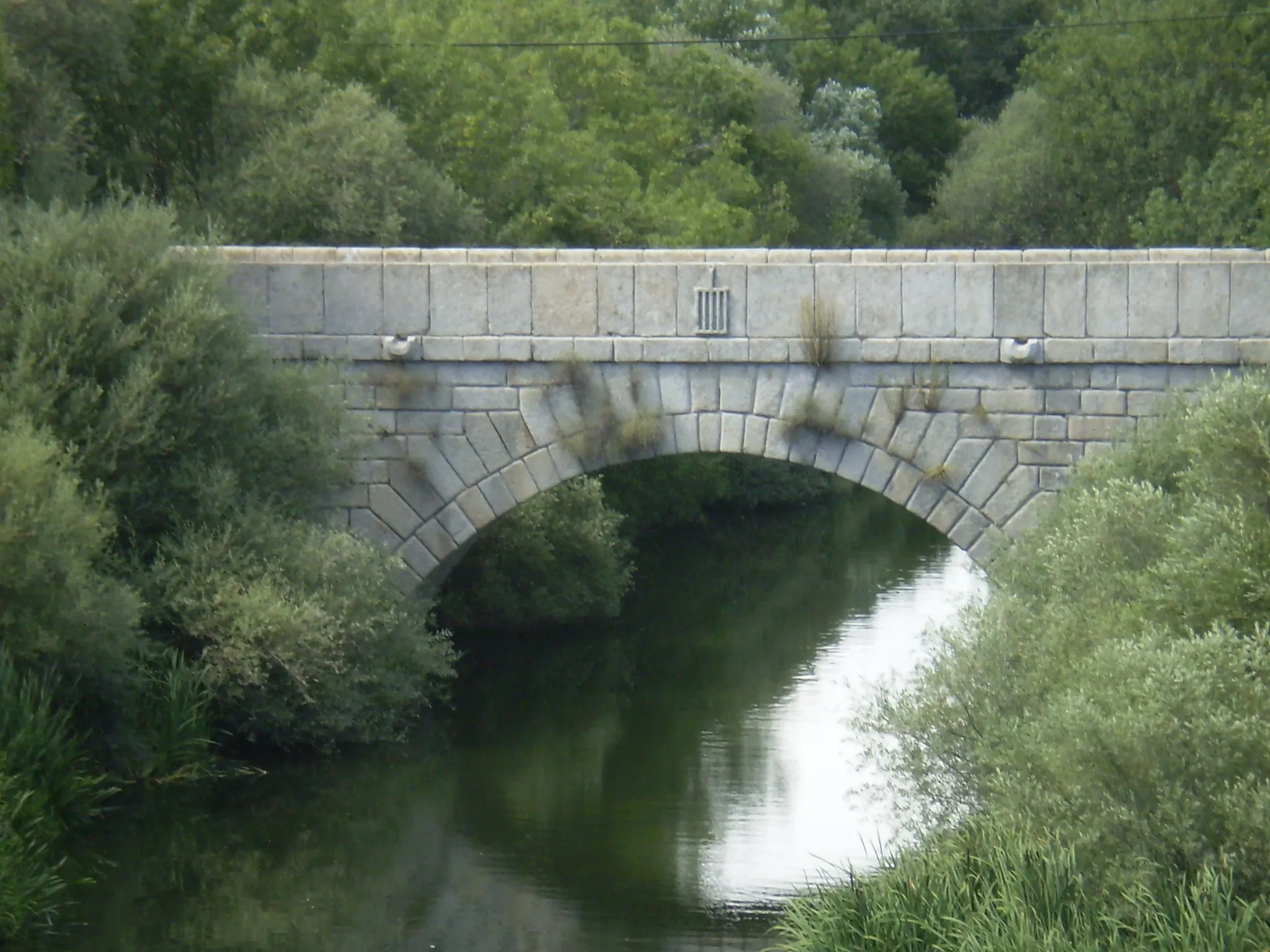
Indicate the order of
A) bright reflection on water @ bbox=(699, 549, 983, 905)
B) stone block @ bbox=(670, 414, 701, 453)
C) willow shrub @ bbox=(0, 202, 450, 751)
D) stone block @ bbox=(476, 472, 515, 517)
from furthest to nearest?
stone block @ bbox=(476, 472, 515, 517) → stone block @ bbox=(670, 414, 701, 453) → willow shrub @ bbox=(0, 202, 450, 751) → bright reflection on water @ bbox=(699, 549, 983, 905)

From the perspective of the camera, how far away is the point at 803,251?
40.2 feet

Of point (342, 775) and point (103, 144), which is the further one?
point (103, 144)

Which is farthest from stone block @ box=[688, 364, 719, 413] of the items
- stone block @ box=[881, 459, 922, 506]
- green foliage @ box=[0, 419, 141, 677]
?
green foliage @ box=[0, 419, 141, 677]

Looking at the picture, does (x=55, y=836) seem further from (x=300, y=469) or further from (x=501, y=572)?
(x=501, y=572)

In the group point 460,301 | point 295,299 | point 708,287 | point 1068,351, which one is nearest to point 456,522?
point 460,301

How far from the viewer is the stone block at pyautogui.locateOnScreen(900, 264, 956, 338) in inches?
469

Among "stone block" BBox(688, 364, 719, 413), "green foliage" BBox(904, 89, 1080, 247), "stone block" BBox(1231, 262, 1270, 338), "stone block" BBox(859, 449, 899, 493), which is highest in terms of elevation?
"green foliage" BBox(904, 89, 1080, 247)

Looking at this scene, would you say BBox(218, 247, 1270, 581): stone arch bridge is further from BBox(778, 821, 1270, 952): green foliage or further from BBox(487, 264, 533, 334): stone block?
BBox(778, 821, 1270, 952): green foliage

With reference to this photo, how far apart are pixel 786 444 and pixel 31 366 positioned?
15.8 feet

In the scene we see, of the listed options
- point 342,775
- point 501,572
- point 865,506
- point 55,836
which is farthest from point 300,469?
point 865,506

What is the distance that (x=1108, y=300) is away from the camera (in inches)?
464

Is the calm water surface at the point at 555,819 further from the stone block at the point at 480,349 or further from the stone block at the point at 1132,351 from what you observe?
the stone block at the point at 480,349

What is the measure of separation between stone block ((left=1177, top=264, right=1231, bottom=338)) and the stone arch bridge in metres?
0.01

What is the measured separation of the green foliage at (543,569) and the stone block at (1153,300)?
566 centimetres
